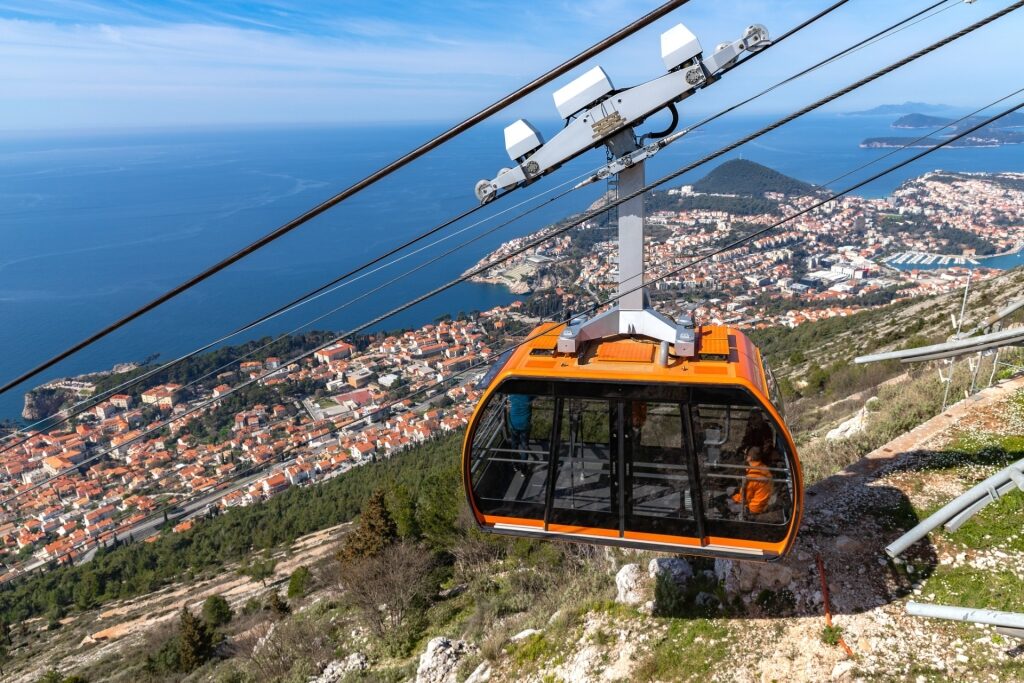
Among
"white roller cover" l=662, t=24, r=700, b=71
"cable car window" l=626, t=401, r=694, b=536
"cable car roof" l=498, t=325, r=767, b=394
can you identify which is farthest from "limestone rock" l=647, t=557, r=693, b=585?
"white roller cover" l=662, t=24, r=700, b=71

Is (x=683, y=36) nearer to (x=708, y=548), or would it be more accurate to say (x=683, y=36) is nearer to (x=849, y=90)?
(x=849, y=90)

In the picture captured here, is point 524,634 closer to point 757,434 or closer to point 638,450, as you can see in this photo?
point 638,450

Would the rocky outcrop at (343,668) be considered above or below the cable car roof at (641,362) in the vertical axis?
below

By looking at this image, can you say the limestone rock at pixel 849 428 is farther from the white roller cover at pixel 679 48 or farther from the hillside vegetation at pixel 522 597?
the white roller cover at pixel 679 48

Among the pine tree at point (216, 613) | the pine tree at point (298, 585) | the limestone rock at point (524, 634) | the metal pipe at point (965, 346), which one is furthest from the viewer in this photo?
the pine tree at point (216, 613)

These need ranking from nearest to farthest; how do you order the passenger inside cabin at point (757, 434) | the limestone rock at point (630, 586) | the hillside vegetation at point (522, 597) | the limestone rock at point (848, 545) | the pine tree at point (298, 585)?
the passenger inside cabin at point (757, 434)
the hillside vegetation at point (522, 597)
the limestone rock at point (848, 545)
the limestone rock at point (630, 586)
the pine tree at point (298, 585)

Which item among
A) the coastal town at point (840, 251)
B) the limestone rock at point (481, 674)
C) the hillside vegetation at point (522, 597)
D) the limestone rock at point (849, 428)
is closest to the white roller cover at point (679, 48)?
the hillside vegetation at point (522, 597)
